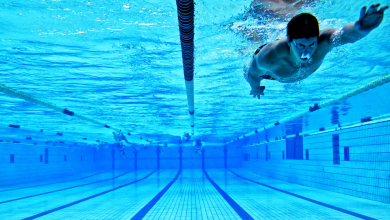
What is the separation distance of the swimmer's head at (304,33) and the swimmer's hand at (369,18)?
274 millimetres

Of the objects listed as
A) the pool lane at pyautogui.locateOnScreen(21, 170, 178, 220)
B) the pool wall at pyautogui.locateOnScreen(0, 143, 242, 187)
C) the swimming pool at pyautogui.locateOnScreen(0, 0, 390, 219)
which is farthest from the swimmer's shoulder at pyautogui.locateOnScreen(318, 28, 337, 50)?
the pool wall at pyautogui.locateOnScreen(0, 143, 242, 187)

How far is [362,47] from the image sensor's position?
4.68 metres

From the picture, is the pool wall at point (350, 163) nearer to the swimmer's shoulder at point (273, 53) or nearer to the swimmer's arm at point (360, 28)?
the swimmer's shoulder at point (273, 53)

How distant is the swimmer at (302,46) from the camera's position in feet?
6.13

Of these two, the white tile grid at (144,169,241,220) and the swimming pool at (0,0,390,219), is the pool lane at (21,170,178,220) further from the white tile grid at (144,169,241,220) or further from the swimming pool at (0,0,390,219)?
the white tile grid at (144,169,241,220)

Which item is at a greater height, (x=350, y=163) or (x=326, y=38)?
(x=326, y=38)

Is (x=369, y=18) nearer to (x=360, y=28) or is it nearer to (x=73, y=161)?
(x=360, y=28)

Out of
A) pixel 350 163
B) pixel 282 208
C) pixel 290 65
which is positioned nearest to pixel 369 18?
pixel 290 65

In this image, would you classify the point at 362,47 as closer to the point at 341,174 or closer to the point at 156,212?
the point at 156,212

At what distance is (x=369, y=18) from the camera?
1797 mm

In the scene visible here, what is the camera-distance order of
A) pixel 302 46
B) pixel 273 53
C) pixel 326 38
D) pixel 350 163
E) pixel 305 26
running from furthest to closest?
pixel 350 163 < pixel 273 53 < pixel 326 38 < pixel 302 46 < pixel 305 26

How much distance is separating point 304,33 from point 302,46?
12 centimetres

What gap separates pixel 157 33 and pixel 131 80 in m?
2.60

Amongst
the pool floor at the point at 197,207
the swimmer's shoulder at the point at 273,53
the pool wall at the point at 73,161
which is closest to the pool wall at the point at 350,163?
the pool floor at the point at 197,207
